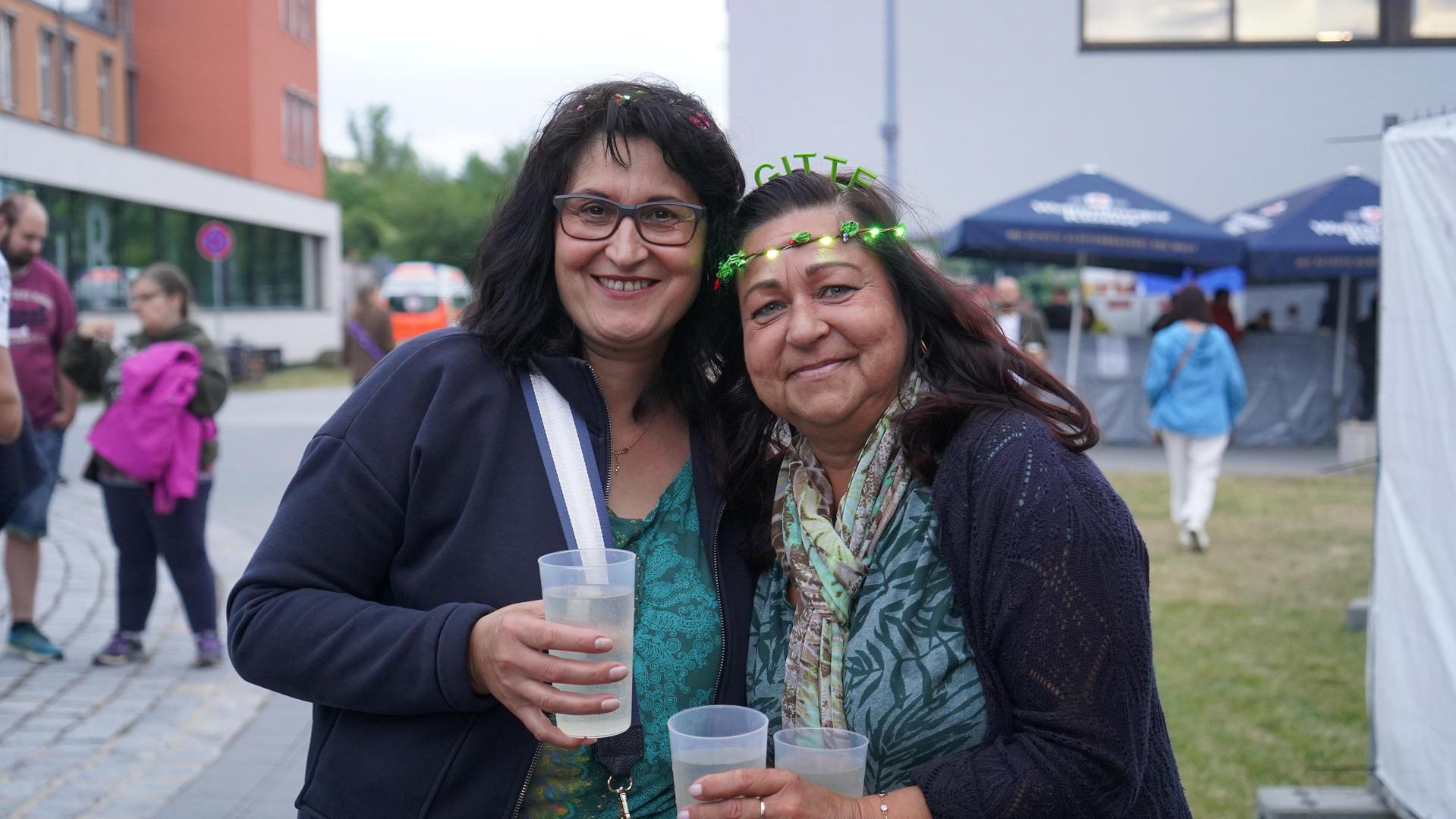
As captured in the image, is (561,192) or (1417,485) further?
(1417,485)

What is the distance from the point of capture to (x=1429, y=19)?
61.1ft

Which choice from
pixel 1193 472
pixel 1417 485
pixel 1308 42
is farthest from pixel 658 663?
pixel 1308 42

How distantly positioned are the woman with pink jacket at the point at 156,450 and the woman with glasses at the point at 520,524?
13.9ft

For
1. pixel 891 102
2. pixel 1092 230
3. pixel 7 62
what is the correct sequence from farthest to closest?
1. pixel 7 62
2. pixel 891 102
3. pixel 1092 230

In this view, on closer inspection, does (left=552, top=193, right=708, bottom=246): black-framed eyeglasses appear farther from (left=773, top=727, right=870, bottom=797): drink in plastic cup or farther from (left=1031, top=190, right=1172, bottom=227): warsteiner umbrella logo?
(left=1031, top=190, right=1172, bottom=227): warsteiner umbrella logo

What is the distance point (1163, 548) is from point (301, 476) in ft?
28.5

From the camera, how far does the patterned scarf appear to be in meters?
1.99

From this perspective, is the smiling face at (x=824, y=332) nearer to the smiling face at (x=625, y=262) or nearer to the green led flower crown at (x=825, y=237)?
the green led flower crown at (x=825, y=237)

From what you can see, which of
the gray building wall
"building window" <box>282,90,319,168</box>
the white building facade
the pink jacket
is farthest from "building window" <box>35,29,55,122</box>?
the pink jacket

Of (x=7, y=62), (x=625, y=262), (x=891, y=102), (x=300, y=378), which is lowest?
(x=300, y=378)

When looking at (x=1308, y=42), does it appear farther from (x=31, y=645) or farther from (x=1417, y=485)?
(x=31, y=645)

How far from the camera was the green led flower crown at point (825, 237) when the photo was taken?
2125 millimetres

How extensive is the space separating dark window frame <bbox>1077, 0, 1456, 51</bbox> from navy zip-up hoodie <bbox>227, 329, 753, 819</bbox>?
1839 centimetres

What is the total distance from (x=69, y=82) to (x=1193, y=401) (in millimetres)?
27225
